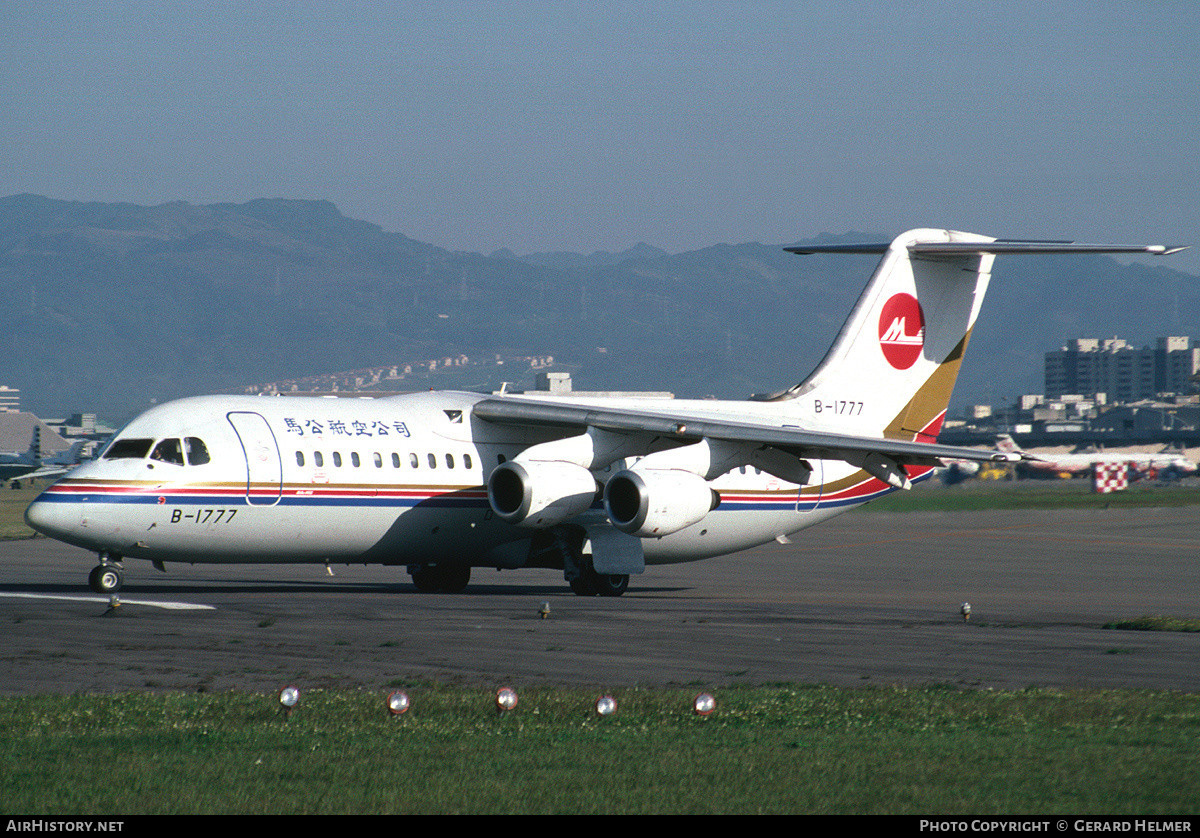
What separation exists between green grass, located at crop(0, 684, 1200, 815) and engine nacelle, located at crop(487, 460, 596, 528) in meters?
11.9

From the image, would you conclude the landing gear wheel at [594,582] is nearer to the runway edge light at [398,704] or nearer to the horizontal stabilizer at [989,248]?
the horizontal stabilizer at [989,248]

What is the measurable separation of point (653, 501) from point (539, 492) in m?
1.98

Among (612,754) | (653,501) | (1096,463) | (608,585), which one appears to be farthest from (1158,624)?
(1096,463)

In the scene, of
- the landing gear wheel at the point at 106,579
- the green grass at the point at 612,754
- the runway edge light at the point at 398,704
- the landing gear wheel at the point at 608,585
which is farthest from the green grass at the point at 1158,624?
the landing gear wheel at the point at 106,579

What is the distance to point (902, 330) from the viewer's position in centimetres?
3106

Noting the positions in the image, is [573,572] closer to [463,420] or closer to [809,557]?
[463,420]

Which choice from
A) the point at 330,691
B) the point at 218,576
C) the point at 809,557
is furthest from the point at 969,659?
the point at 809,557

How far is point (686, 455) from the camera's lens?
88.7 ft

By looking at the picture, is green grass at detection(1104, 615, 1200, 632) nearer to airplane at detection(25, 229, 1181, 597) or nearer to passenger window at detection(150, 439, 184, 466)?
airplane at detection(25, 229, 1181, 597)

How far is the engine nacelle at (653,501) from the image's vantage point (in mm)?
25734

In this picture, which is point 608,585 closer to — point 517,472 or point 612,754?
point 517,472

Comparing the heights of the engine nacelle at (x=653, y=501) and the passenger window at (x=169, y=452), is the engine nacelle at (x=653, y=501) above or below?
below

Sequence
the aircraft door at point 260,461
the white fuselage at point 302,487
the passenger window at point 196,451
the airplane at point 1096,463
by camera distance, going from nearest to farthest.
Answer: the white fuselage at point 302,487 < the passenger window at point 196,451 < the aircraft door at point 260,461 < the airplane at point 1096,463

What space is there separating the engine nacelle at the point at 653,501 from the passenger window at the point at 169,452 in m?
7.27
